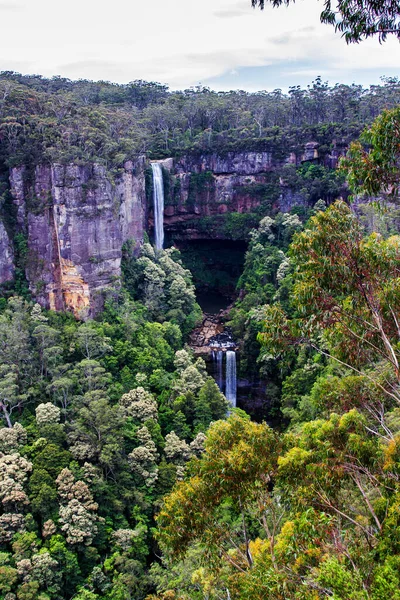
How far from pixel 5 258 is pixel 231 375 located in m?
10.5

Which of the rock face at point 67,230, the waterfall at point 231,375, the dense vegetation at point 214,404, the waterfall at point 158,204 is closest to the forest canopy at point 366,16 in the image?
the dense vegetation at point 214,404

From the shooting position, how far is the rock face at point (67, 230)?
20453 mm

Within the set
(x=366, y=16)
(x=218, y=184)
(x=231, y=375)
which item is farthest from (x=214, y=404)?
(x=218, y=184)

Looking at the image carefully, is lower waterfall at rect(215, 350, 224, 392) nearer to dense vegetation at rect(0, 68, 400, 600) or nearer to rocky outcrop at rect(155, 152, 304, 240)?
dense vegetation at rect(0, 68, 400, 600)

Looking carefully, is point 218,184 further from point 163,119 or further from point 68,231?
point 68,231

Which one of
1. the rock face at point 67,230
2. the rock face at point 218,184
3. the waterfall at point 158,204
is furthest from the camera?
the rock face at point 218,184

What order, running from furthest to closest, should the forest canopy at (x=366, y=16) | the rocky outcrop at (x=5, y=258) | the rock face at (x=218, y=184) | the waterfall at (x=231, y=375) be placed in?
1. the rock face at (x=218, y=184)
2. the waterfall at (x=231, y=375)
3. the rocky outcrop at (x=5, y=258)
4. the forest canopy at (x=366, y=16)

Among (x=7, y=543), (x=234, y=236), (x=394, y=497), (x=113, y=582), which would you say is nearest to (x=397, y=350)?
(x=394, y=497)

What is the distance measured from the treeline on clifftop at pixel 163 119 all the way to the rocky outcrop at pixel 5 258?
9.29ft

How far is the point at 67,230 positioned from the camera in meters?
20.5

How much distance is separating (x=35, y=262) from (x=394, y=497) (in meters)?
18.2

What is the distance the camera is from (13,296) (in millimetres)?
20578

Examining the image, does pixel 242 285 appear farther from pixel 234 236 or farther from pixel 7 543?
pixel 7 543

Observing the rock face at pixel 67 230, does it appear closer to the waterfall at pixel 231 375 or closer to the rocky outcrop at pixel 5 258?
the rocky outcrop at pixel 5 258
